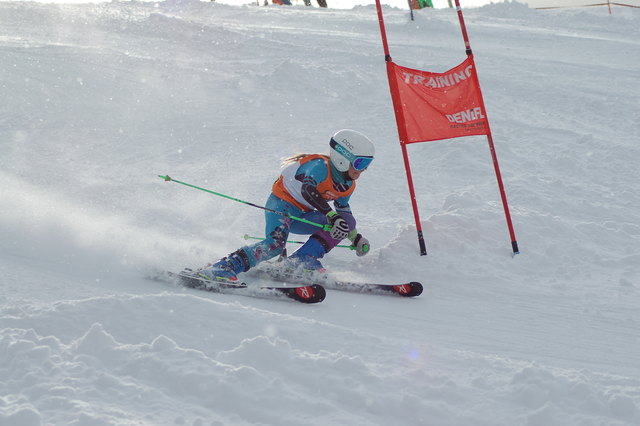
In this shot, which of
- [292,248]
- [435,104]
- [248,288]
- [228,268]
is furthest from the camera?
[292,248]

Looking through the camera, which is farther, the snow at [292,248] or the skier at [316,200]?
the skier at [316,200]

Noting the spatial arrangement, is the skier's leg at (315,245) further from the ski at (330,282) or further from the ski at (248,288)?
the ski at (248,288)

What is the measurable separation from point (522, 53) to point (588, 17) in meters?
6.55

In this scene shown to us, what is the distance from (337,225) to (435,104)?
1913mm

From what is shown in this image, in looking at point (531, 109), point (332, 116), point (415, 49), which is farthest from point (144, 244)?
point (415, 49)

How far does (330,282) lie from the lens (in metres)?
5.97

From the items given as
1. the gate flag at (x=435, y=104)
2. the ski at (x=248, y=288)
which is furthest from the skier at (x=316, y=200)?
the gate flag at (x=435, y=104)

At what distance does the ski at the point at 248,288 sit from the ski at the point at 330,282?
0.38 m

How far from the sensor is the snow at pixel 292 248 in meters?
3.35

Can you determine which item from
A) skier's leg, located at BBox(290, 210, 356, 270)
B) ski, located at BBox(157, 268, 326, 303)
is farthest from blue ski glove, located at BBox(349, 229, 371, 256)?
ski, located at BBox(157, 268, 326, 303)

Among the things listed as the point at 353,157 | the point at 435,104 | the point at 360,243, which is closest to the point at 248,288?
the point at 360,243

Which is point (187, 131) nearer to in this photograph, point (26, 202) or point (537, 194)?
point (26, 202)

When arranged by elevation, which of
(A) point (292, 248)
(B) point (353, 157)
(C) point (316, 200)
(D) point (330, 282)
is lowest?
(A) point (292, 248)

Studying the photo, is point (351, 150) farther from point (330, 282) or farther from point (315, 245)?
point (330, 282)
